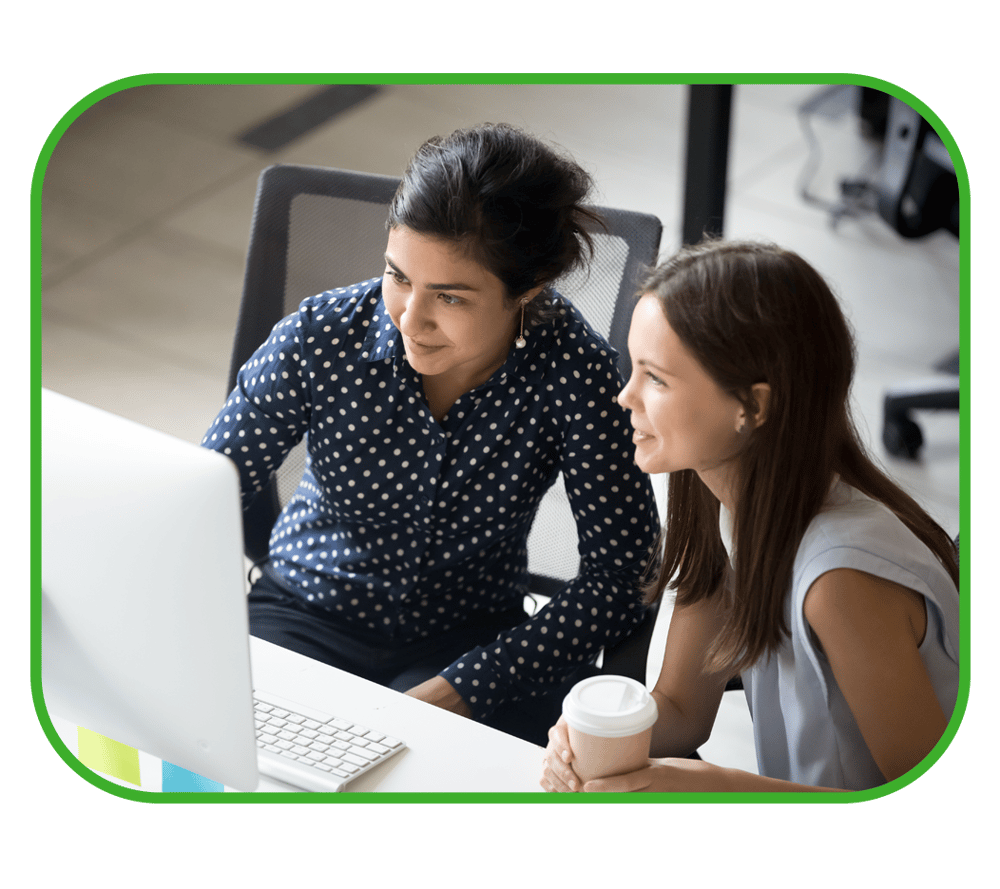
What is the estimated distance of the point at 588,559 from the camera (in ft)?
4.88

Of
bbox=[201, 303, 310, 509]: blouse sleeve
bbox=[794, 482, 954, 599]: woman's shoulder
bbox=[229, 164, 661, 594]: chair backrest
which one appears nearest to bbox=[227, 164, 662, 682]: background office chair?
bbox=[229, 164, 661, 594]: chair backrest

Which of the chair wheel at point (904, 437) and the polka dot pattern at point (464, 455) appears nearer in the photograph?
the polka dot pattern at point (464, 455)

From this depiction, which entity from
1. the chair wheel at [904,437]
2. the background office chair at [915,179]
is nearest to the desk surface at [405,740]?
the background office chair at [915,179]

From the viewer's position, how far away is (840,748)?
117cm

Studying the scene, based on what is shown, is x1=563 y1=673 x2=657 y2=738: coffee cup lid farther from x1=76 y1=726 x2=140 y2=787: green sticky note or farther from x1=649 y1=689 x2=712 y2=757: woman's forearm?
x1=76 y1=726 x2=140 y2=787: green sticky note

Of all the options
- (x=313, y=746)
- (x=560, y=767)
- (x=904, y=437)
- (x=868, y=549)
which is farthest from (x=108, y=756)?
(x=904, y=437)

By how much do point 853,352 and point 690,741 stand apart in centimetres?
48

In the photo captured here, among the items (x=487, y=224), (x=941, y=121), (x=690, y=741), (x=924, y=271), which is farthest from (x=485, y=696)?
(x=924, y=271)

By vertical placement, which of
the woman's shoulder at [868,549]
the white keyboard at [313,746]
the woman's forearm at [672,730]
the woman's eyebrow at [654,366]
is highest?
the woman's eyebrow at [654,366]

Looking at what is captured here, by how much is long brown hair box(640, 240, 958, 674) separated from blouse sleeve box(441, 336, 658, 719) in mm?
223

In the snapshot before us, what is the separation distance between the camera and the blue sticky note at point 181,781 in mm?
1109

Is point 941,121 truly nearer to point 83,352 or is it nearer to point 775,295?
point 775,295

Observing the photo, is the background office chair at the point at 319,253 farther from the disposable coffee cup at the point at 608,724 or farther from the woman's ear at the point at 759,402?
the disposable coffee cup at the point at 608,724

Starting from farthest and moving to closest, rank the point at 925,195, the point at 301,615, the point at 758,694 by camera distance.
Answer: the point at 925,195 → the point at 301,615 → the point at 758,694
